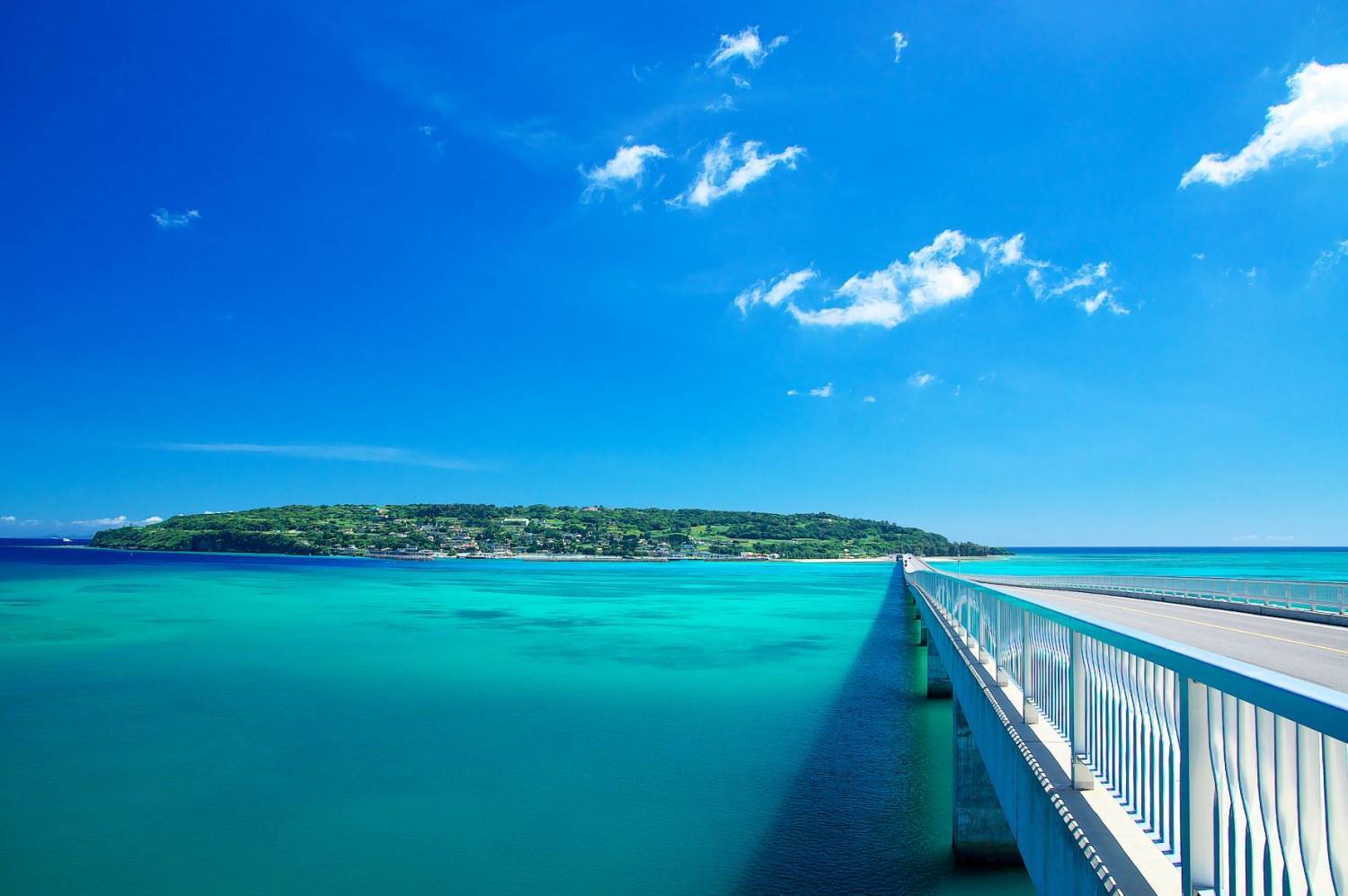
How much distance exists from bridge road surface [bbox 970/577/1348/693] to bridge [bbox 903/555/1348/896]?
0.54m

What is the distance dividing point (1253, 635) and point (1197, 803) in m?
17.0

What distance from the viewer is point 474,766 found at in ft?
61.5

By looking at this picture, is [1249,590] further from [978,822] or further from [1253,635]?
[978,822]

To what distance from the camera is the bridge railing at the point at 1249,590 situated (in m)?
22.9

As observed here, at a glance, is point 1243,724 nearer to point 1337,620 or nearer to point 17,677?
point 1337,620

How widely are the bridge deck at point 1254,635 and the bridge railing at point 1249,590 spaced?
1363 millimetres

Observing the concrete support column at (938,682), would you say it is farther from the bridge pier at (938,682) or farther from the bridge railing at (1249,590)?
the bridge railing at (1249,590)

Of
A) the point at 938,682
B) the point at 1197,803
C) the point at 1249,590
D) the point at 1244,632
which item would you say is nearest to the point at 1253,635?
the point at 1244,632

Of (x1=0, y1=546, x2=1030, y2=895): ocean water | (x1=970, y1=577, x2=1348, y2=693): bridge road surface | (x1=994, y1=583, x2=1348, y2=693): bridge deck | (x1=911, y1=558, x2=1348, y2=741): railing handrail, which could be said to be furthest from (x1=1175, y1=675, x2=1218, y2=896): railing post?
(x1=0, y1=546, x2=1030, y2=895): ocean water

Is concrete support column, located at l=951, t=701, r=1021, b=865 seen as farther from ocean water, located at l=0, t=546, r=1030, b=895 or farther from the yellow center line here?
the yellow center line

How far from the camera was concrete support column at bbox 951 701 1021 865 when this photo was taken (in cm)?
1246

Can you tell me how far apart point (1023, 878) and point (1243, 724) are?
11346 mm

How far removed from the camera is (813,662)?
111 feet

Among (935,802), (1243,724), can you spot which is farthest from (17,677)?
(1243,724)
